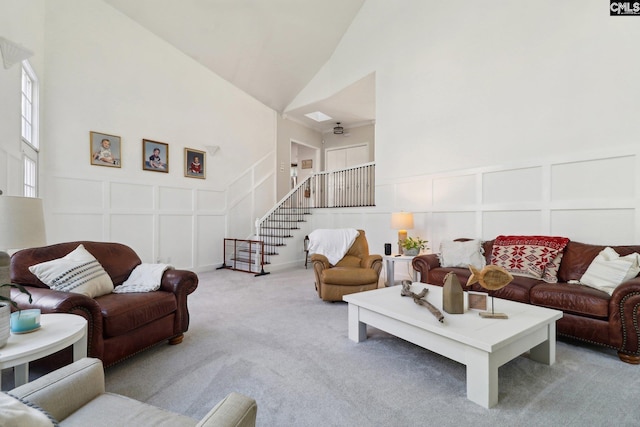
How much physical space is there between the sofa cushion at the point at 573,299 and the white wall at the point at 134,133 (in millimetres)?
5088

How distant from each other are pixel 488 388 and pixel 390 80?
201 inches

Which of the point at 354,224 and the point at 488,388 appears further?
the point at 354,224

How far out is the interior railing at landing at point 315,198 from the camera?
695cm

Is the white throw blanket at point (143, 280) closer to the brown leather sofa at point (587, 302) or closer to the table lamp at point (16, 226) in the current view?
the table lamp at point (16, 226)

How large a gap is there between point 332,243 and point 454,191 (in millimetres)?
1996

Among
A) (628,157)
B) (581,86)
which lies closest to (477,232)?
(628,157)

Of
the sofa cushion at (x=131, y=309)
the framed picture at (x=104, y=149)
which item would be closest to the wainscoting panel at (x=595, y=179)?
the sofa cushion at (x=131, y=309)

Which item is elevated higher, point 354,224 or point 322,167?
point 322,167

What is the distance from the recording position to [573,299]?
8.48 ft

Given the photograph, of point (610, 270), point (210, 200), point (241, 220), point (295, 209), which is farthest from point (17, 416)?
point (295, 209)

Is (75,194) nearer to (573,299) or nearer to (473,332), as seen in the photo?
(473,332)

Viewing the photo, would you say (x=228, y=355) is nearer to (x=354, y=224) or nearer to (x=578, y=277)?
(x=578, y=277)

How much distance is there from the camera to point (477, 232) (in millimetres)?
4355

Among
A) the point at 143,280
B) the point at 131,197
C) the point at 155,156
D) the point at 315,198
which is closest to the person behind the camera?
the point at 143,280
